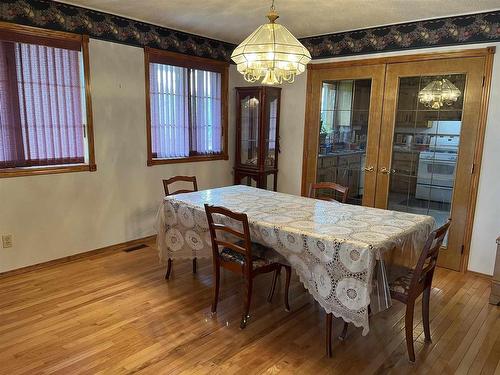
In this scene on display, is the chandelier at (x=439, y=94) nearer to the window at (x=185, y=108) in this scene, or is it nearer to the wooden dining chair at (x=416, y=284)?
the wooden dining chair at (x=416, y=284)

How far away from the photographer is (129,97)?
3.96 metres

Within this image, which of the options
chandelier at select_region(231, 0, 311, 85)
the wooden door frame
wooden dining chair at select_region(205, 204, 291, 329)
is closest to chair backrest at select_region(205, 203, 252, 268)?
wooden dining chair at select_region(205, 204, 291, 329)

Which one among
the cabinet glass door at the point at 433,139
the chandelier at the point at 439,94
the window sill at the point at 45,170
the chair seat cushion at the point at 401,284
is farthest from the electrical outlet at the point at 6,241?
the chandelier at the point at 439,94

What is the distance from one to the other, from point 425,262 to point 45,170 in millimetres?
3204

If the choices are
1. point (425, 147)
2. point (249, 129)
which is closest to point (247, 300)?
point (425, 147)

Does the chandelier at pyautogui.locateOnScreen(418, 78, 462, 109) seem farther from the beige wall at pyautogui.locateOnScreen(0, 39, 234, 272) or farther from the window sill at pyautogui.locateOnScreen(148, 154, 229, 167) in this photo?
the beige wall at pyautogui.locateOnScreen(0, 39, 234, 272)

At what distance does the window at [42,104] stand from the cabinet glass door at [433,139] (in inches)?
122

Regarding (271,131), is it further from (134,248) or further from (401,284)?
(401,284)

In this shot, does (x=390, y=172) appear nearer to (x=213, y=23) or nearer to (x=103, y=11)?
(x=213, y=23)

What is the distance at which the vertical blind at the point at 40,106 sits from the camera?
10.4ft

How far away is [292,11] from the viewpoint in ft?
11.1

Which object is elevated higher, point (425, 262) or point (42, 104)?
point (42, 104)

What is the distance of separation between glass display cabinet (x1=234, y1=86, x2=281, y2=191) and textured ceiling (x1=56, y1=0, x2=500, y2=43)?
35.4 inches

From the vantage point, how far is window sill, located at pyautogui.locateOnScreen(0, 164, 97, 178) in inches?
126
